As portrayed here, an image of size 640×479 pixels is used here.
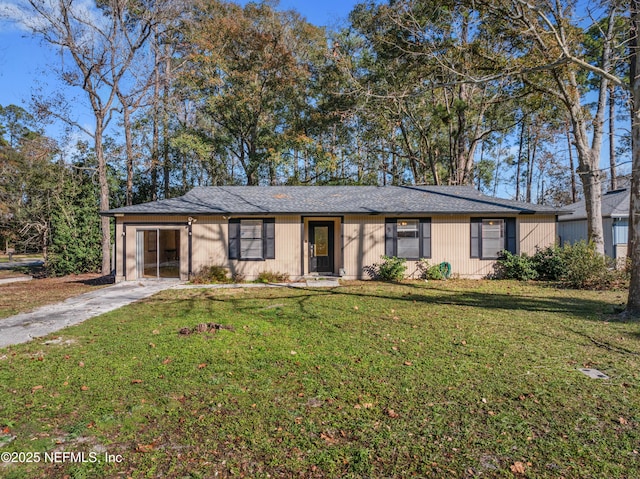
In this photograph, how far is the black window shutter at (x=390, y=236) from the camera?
12797mm

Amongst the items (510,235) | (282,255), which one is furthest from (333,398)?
→ (510,235)

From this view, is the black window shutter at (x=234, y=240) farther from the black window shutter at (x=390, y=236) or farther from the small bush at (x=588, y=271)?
the small bush at (x=588, y=271)

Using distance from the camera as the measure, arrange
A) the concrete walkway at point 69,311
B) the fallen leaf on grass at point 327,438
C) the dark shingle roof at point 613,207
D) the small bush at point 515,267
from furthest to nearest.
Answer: the dark shingle roof at point 613,207 → the small bush at point 515,267 → the concrete walkway at point 69,311 → the fallen leaf on grass at point 327,438

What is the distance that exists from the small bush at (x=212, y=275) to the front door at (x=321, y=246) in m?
3.24

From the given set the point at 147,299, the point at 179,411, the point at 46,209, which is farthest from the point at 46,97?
the point at 179,411

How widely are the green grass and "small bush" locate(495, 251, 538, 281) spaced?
5.73 metres

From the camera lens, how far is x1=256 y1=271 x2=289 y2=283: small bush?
12500 mm

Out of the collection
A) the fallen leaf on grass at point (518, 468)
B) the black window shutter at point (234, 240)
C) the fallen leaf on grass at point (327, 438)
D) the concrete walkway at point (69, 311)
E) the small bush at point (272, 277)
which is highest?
the black window shutter at point (234, 240)

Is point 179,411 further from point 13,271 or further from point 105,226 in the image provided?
point 13,271

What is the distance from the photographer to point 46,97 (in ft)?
52.5

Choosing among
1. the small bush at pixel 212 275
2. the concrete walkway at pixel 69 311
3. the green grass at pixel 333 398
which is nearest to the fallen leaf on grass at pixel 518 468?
the green grass at pixel 333 398

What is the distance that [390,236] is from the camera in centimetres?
1280

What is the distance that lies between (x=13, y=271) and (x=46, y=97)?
339 inches

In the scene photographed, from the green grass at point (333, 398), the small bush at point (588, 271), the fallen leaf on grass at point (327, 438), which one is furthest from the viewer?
the small bush at point (588, 271)
